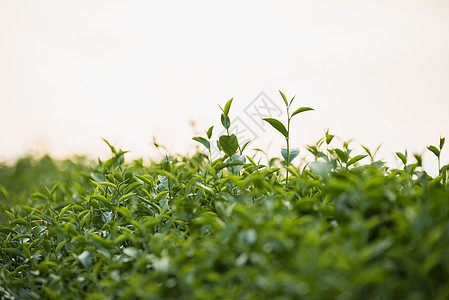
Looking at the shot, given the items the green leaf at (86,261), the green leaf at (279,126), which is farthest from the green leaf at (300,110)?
the green leaf at (86,261)

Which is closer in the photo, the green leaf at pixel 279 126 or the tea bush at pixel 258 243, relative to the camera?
the tea bush at pixel 258 243

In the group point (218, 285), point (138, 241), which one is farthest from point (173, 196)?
point (218, 285)

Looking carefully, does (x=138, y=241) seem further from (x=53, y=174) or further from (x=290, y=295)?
(x=53, y=174)

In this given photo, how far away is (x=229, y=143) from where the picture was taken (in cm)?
148

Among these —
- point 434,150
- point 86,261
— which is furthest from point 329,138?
point 86,261

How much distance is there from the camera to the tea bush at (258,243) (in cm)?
88

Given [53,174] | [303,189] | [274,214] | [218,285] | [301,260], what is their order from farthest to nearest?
1. [53,174]
2. [303,189]
3. [274,214]
4. [218,285]
5. [301,260]

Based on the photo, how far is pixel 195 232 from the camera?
1.21 m

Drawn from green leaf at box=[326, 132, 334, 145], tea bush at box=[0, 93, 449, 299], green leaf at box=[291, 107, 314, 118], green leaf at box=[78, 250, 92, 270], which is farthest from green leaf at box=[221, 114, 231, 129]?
green leaf at box=[78, 250, 92, 270]

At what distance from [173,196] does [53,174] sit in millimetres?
2197

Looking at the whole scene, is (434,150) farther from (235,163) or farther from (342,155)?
(235,163)

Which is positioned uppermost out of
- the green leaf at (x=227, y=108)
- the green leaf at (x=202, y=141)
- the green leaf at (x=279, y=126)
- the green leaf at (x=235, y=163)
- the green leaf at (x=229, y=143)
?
the green leaf at (x=227, y=108)

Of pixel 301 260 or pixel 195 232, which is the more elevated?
pixel 195 232

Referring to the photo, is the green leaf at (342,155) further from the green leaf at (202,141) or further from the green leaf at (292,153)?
the green leaf at (202,141)
